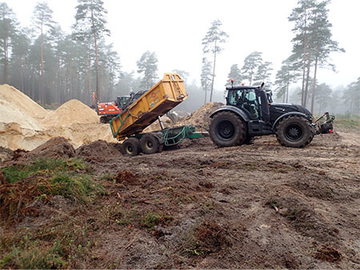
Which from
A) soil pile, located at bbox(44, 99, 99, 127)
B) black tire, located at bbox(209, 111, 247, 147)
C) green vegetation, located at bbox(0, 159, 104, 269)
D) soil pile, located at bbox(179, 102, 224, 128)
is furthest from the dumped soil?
soil pile, located at bbox(179, 102, 224, 128)

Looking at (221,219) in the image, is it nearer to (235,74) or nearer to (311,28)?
(311,28)

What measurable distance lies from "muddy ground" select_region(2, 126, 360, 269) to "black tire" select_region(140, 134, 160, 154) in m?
4.20

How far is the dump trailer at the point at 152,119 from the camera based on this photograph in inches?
375

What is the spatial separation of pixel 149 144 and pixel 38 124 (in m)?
7.09

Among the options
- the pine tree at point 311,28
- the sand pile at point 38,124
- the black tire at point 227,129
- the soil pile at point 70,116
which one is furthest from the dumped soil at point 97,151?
the pine tree at point 311,28

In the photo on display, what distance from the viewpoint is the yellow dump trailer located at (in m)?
9.44

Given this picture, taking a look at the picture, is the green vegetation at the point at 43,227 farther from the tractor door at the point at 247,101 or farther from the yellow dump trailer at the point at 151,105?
the tractor door at the point at 247,101

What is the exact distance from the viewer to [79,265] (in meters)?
2.53

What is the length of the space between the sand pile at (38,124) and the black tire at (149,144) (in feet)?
15.9

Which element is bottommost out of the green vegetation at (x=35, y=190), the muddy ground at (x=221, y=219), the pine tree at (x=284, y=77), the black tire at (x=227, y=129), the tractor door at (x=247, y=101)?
the muddy ground at (x=221, y=219)

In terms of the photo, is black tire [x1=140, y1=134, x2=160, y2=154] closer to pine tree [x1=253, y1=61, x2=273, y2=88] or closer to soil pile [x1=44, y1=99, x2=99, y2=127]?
soil pile [x1=44, y1=99, x2=99, y2=127]

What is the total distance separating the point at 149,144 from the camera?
10.6 metres

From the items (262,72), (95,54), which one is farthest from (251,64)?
→ (95,54)

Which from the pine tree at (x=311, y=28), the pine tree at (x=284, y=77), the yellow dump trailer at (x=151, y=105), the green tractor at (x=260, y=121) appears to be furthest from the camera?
the pine tree at (x=284, y=77)
